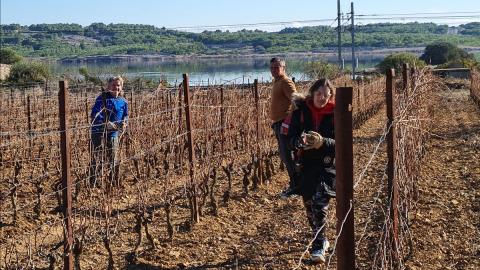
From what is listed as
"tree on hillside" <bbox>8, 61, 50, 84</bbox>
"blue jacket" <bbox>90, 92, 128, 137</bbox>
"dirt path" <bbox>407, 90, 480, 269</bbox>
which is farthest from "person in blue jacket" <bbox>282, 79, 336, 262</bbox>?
"tree on hillside" <bbox>8, 61, 50, 84</bbox>

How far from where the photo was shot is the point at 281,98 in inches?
225

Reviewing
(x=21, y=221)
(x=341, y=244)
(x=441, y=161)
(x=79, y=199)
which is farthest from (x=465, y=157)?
(x=341, y=244)

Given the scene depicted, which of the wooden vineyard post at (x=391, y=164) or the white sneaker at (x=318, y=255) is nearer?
the wooden vineyard post at (x=391, y=164)

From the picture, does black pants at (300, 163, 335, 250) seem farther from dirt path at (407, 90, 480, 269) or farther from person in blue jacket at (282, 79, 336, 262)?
dirt path at (407, 90, 480, 269)

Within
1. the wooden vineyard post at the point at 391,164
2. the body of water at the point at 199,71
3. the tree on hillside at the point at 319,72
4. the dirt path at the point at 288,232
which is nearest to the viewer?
the wooden vineyard post at the point at 391,164

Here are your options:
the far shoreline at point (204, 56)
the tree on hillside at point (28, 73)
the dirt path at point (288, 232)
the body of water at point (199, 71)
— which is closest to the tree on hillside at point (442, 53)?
the body of water at point (199, 71)

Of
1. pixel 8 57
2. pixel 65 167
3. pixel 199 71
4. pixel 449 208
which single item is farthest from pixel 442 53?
pixel 65 167

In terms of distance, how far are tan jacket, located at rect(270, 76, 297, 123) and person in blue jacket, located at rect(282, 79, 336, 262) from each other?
49.6 inches

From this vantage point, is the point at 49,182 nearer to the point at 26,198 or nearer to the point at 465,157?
the point at 26,198

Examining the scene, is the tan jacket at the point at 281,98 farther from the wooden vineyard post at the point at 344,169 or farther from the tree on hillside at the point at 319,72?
the tree on hillside at the point at 319,72

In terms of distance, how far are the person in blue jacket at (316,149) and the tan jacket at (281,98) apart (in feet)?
4.13

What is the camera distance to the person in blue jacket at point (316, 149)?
401 cm

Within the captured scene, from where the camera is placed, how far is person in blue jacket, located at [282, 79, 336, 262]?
4.01 meters

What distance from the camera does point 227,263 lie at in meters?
4.50
